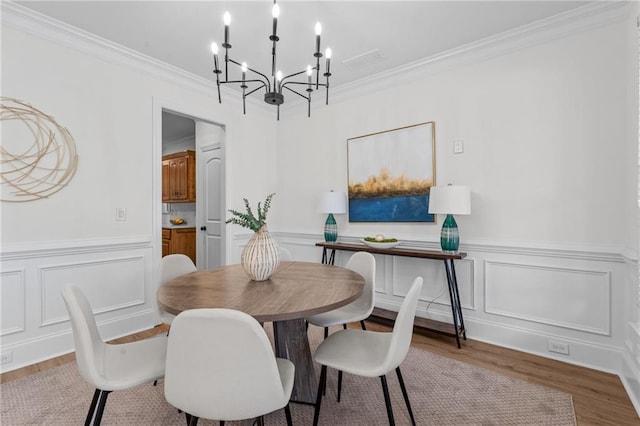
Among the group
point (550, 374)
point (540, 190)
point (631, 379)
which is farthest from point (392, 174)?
point (631, 379)

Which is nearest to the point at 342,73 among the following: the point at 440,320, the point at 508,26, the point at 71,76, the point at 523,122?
the point at 508,26

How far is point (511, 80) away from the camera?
2.70m

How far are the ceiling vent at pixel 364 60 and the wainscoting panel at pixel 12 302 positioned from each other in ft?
10.8

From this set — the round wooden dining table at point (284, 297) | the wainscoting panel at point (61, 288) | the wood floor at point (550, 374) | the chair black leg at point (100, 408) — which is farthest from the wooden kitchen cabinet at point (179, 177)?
the chair black leg at point (100, 408)

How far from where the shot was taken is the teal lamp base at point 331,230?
12.0ft

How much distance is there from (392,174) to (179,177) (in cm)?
409

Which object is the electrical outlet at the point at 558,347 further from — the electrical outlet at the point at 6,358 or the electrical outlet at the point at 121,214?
the electrical outlet at the point at 6,358

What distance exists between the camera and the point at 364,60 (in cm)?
310

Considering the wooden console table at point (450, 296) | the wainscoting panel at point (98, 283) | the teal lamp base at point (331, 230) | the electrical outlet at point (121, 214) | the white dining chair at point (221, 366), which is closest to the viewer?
the white dining chair at point (221, 366)

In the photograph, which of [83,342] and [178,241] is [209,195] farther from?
[83,342]

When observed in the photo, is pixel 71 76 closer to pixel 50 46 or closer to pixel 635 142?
pixel 50 46

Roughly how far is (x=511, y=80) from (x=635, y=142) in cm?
102

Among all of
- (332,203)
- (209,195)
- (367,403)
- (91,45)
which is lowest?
(367,403)

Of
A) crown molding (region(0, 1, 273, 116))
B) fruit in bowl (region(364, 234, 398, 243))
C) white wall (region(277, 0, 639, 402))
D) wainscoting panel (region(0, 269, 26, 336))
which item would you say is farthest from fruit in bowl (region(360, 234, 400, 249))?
wainscoting panel (region(0, 269, 26, 336))
